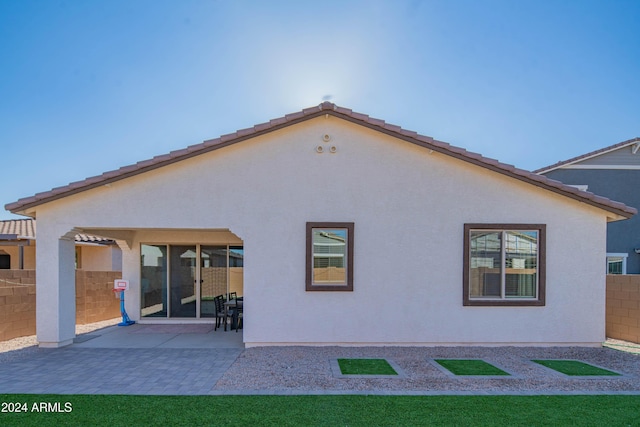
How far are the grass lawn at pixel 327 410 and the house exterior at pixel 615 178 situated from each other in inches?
546

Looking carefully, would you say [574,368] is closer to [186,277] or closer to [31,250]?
[186,277]

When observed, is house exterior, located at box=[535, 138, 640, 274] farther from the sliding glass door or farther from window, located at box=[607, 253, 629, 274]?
the sliding glass door

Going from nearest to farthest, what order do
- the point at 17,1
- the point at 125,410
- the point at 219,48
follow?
the point at 125,410
the point at 17,1
the point at 219,48

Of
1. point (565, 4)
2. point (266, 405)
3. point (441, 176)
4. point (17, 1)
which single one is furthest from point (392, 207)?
point (17, 1)

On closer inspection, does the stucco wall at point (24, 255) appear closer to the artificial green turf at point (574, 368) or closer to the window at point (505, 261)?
the window at point (505, 261)

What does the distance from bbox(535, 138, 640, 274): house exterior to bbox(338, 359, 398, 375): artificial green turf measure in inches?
541

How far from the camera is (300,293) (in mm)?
8594

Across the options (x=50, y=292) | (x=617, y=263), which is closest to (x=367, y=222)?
(x=50, y=292)

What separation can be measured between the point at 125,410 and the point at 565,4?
46.3 feet

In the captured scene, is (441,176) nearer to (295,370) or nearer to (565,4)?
(295,370)

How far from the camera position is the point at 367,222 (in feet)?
28.7

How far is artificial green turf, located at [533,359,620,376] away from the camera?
6.82m

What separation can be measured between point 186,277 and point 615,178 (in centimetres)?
1883

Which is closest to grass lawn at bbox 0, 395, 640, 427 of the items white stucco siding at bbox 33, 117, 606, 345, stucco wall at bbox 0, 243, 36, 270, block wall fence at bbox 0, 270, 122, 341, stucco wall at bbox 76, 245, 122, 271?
white stucco siding at bbox 33, 117, 606, 345
